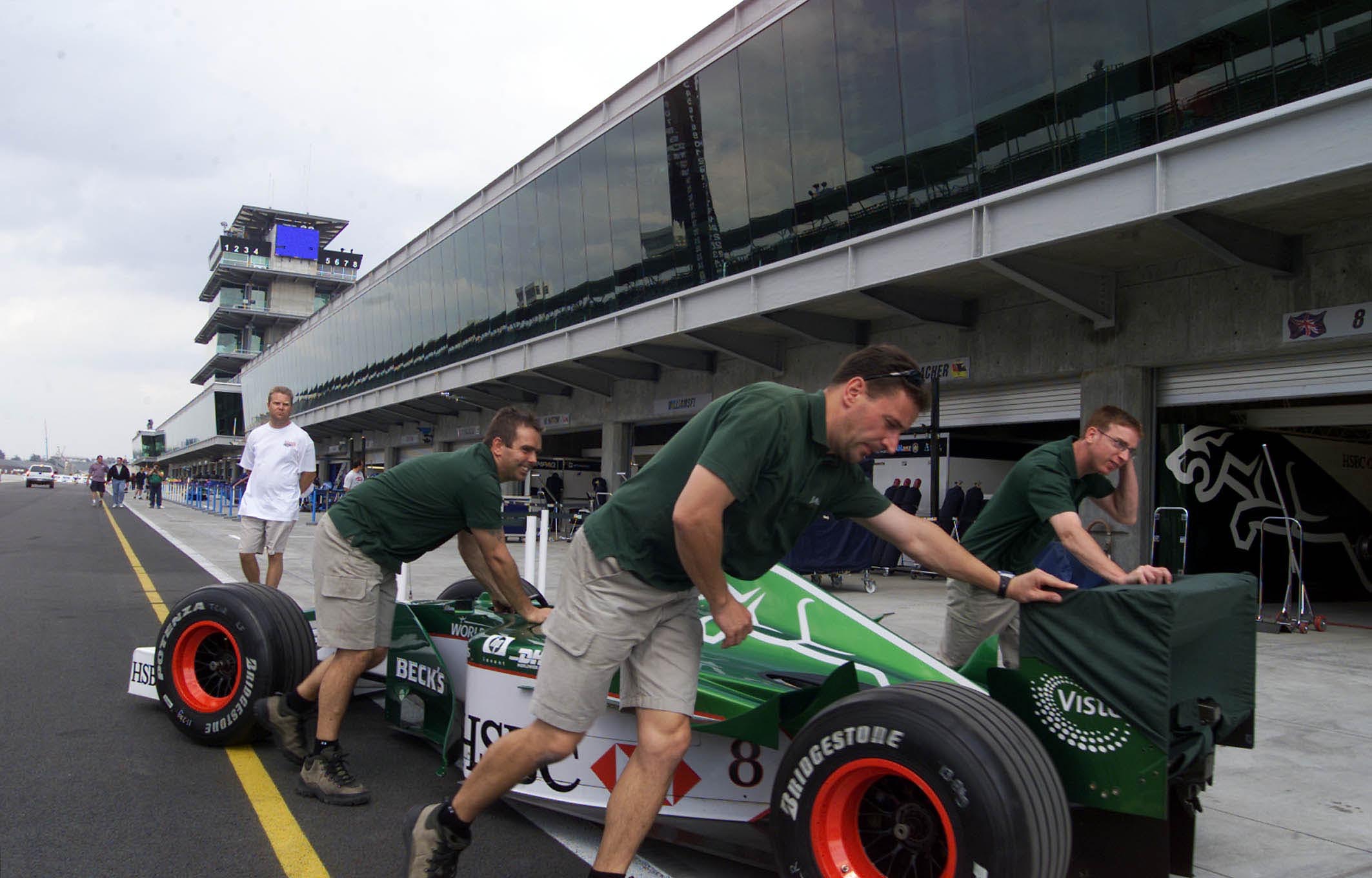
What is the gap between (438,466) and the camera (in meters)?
4.03

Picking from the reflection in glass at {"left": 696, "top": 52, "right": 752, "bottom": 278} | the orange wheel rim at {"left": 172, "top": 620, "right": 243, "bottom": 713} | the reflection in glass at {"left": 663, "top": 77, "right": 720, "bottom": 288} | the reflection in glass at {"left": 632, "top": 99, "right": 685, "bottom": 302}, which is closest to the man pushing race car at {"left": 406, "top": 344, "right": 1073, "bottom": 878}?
the orange wheel rim at {"left": 172, "top": 620, "right": 243, "bottom": 713}

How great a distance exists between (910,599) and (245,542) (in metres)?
7.42

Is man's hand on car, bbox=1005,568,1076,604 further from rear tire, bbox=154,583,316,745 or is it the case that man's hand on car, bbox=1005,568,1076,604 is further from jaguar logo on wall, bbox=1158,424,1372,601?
jaguar logo on wall, bbox=1158,424,1372,601

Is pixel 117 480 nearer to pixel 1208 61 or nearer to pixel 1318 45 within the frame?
pixel 1208 61

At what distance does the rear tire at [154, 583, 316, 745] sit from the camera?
426 centimetres

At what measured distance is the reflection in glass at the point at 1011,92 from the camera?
11.3 metres

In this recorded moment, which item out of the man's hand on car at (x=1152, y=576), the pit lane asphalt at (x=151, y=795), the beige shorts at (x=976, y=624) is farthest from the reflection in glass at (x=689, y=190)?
the man's hand on car at (x=1152, y=576)

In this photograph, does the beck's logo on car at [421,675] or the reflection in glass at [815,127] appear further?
the reflection in glass at [815,127]

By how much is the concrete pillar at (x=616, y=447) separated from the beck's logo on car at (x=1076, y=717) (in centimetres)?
2071

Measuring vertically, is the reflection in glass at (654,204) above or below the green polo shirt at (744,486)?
above

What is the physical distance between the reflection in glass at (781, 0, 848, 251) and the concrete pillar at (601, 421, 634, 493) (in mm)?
9667

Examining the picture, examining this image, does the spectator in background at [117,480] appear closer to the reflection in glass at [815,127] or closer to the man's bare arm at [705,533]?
the reflection in glass at [815,127]

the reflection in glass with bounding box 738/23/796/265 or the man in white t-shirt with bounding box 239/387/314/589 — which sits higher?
the reflection in glass with bounding box 738/23/796/265

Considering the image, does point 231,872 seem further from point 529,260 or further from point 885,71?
point 529,260
